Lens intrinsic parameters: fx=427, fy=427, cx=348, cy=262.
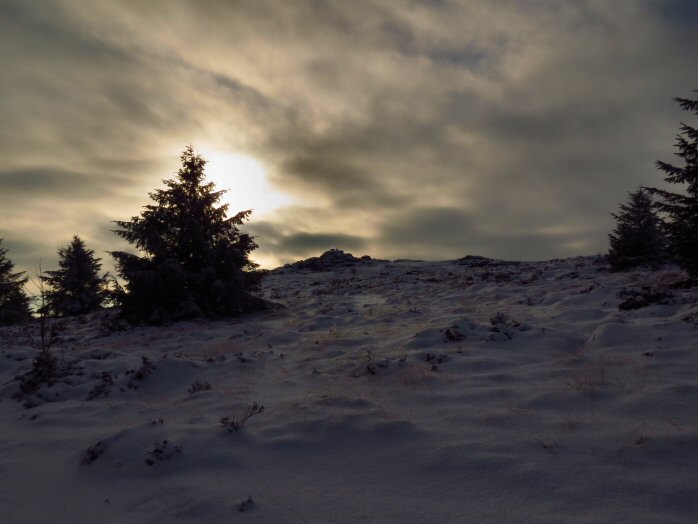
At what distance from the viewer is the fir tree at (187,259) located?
47.8 ft

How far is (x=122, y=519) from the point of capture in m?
3.58

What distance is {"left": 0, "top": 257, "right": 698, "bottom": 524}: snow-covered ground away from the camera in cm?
340

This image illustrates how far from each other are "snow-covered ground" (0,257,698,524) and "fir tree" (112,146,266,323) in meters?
5.27

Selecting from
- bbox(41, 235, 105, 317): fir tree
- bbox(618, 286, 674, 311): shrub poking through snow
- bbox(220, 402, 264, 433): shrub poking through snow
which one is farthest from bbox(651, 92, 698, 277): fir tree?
bbox(41, 235, 105, 317): fir tree

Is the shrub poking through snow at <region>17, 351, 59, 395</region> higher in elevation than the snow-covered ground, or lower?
higher

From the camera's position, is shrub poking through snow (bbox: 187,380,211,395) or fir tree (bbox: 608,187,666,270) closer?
shrub poking through snow (bbox: 187,380,211,395)

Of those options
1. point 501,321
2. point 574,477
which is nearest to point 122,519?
point 574,477

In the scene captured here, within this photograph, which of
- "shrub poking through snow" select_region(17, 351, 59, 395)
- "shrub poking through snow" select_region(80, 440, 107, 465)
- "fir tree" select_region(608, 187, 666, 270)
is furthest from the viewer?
"fir tree" select_region(608, 187, 666, 270)

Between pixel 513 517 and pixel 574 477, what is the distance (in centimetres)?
77

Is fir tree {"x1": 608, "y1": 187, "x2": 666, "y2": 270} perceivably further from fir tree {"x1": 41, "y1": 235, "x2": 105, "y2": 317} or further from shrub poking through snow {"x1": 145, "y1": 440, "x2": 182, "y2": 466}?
fir tree {"x1": 41, "y1": 235, "x2": 105, "y2": 317}

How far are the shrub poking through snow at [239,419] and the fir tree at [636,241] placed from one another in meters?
17.3

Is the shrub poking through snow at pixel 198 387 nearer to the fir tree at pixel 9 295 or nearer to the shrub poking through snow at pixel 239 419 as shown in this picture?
the shrub poking through snow at pixel 239 419

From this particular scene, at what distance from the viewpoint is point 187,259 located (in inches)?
622

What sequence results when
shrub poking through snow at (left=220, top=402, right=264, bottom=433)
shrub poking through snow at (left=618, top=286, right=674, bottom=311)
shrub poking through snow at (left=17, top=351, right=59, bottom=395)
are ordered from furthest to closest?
shrub poking through snow at (left=618, top=286, right=674, bottom=311), shrub poking through snow at (left=17, top=351, right=59, bottom=395), shrub poking through snow at (left=220, top=402, right=264, bottom=433)
